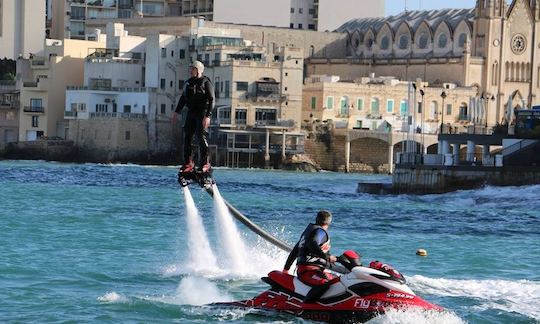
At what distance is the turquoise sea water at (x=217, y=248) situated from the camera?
84.2 ft

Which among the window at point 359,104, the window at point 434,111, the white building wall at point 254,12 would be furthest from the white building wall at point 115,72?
the window at point 434,111

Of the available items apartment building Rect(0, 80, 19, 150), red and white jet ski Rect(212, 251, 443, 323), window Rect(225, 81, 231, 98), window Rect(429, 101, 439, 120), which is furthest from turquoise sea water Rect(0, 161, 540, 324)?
window Rect(429, 101, 439, 120)

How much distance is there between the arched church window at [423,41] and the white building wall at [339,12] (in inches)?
542

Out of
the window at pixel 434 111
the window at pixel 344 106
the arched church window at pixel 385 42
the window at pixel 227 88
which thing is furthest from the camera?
the arched church window at pixel 385 42

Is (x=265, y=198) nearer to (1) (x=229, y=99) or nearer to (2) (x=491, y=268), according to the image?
(2) (x=491, y=268)

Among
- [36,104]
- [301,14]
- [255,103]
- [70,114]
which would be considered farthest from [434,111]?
[36,104]

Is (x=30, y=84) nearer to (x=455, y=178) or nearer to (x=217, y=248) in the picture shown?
(x=455, y=178)

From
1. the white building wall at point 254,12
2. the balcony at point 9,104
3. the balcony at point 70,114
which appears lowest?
the balcony at point 70,114

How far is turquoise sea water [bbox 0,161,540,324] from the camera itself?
2566 cm

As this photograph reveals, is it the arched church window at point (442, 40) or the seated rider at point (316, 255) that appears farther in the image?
the arched church window at point (442, 40)

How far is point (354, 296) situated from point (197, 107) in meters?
4.66

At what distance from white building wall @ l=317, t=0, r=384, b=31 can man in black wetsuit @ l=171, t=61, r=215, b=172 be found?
408 feet

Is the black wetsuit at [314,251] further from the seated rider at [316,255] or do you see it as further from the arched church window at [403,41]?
the arched church window at [403,41]

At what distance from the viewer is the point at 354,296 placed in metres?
22.8
